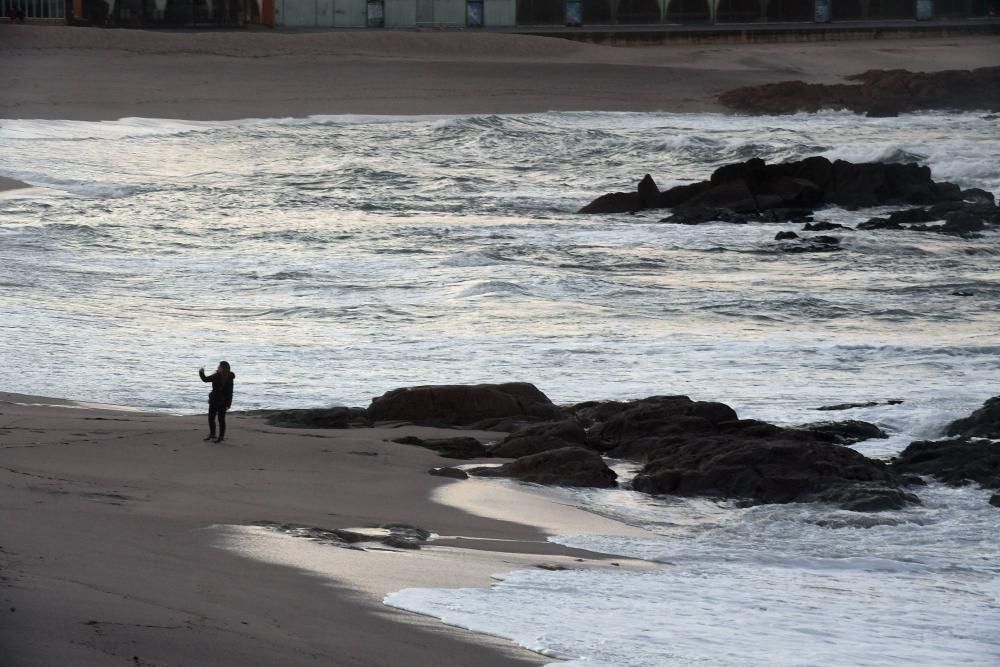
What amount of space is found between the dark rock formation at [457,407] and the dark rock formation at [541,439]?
0.86m

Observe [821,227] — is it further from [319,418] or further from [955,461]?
[955,461]

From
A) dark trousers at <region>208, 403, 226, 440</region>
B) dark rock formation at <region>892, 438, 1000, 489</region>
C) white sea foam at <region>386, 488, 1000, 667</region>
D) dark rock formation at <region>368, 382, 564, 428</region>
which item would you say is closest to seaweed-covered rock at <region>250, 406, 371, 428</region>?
dark rock formation at <region>368, 382, 564, 428</region>

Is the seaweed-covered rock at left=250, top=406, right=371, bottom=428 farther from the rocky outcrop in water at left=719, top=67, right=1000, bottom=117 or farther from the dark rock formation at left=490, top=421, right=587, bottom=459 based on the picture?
the rocky outcrop in water at left=719, top=67, right=1000, bottom=117

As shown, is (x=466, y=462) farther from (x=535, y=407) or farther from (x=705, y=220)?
(x=705, y=220)

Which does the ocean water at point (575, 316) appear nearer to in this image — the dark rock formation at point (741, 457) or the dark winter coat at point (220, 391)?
the dark rock formation at point (741, 457)

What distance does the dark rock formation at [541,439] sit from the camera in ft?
38.5

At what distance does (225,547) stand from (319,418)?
4.93 meters

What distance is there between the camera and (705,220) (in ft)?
95.9

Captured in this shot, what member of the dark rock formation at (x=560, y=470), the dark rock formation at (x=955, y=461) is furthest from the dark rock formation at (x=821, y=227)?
the dark rock formation at (x=560, y=470)

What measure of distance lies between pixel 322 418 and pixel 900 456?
4625 mm

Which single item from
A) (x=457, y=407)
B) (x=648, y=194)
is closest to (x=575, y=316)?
(x=457, y=407)

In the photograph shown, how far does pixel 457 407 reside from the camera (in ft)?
43.0

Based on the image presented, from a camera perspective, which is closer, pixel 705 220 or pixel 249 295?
pixel 249 295

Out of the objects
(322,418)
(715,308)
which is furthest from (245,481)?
(715,308)
